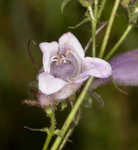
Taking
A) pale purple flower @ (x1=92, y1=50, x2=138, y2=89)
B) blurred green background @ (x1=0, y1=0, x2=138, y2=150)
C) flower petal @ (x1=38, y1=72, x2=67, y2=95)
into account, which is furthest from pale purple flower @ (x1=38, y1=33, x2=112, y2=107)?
blurred green background @ (x1=0, y1=0, x2=138, y2=150)

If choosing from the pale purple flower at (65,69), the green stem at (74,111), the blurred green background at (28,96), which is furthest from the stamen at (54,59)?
the blurred green background at (28,96)

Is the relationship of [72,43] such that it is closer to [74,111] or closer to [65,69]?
[65,69]

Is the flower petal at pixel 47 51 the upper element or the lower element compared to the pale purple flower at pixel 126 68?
upper

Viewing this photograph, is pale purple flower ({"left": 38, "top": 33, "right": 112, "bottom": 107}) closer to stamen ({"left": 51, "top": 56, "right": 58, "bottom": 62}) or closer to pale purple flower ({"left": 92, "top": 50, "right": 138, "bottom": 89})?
stamen ({"left": 51, "top": 56, "right": 58, "bottom": 62})

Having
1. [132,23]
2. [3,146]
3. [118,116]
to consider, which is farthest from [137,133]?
[132,23]

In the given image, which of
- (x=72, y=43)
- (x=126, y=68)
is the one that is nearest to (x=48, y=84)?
(x=72, y=43)

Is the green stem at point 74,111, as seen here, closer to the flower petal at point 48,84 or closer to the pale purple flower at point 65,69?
the pale purple flower at point 65,69

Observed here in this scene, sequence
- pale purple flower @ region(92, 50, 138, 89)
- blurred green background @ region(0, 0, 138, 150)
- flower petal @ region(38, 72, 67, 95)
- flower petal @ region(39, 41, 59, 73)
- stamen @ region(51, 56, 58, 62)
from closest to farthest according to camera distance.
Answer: flower petal @ region(38, 72, 67, 95) < flower petal @ region(39, 41, 59, 73) < stamen @ region(51, 56, 58, 62) < pale purple flower @ region(92, 50, 138, 89) < blurred green background @ region(0, 0, 138, 150)
